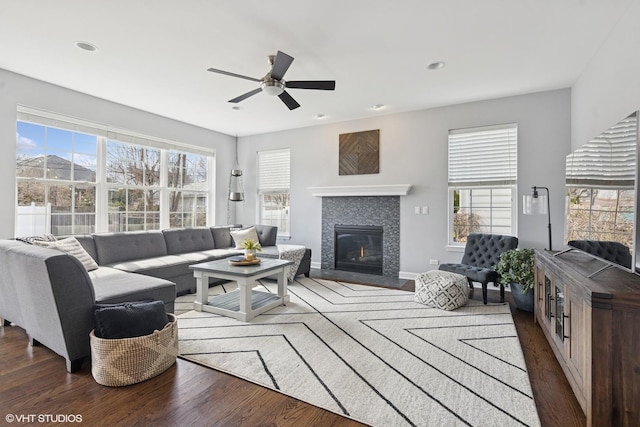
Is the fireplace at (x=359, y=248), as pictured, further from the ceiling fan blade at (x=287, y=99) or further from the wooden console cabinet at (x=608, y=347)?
the wooden console cabinet at (x=608, y=347)

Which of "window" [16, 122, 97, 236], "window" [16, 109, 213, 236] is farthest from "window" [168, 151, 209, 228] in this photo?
"window" [16, 122, 97, 236]

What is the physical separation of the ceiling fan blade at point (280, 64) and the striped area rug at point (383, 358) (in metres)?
2.38

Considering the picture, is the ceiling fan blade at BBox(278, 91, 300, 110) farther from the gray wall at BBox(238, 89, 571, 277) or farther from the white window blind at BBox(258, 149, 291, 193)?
the white window blind at BBox(258, 149, 291, 193)

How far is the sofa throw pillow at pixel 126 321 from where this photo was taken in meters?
2.11

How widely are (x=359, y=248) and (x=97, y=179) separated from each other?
421 cm

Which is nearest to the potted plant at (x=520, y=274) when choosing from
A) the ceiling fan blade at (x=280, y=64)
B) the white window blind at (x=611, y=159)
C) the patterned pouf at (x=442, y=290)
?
the patterned pouf at (x=442, y=290)

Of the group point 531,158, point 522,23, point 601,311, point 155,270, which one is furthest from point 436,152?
point 155,270

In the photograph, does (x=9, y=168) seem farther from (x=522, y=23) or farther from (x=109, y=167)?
(x=522, y=23)

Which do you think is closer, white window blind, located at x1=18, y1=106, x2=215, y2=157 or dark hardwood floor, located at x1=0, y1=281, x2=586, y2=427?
dark hardwood floor, located at x1=0, y1=281, x2=586, y2=427

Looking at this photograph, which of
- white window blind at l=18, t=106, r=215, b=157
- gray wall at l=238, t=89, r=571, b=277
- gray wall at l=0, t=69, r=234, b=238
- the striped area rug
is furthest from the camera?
gray wall at l=238, t=89, r=571, b=277

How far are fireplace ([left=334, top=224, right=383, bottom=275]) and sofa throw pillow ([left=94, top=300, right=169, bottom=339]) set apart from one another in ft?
12.5

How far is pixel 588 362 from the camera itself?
162 centimetres

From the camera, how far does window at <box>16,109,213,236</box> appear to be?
4.01 m

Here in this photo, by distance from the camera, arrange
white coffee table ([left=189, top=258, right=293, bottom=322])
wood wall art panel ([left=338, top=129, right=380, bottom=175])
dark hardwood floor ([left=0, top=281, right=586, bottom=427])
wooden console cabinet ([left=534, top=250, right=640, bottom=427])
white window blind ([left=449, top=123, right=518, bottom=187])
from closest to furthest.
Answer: wooden console cabinet ([left=534, top=250, right=640, bottom=427])
dark hardwood floor ([left=0, top=281, right=586, bottom=427])
white coffee table ([left=189, top=258, right=293, bottom=322])
white window blind ([left=449, top=123, right=518, bottom=187])
wood wall art panel ([left=338, top=129, right=380, bottom=175])
